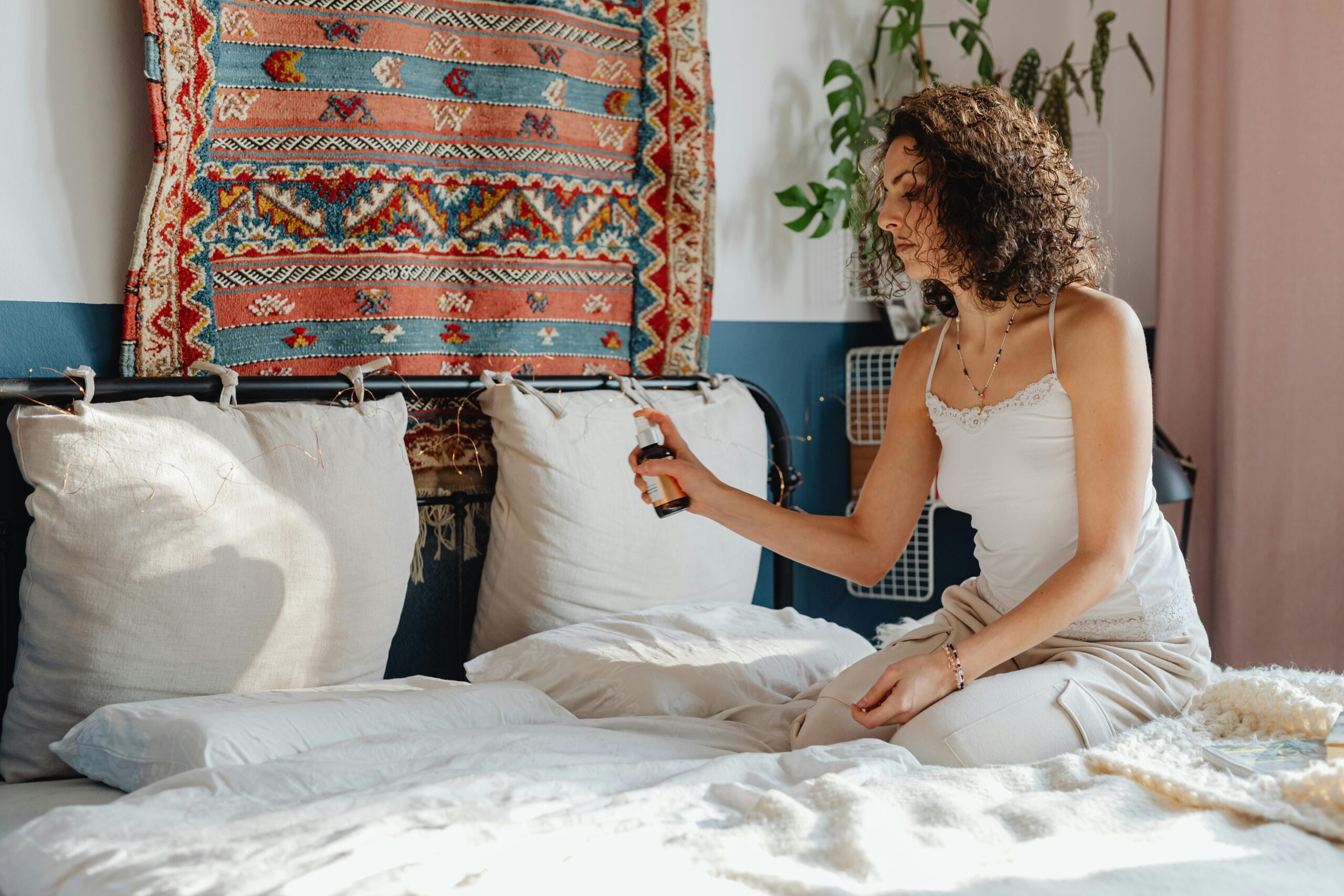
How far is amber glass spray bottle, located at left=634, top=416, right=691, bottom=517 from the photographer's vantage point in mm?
1572

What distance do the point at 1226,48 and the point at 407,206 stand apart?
2.01m

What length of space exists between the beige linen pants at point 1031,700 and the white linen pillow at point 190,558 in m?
0.69

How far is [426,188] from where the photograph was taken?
1.93 metres

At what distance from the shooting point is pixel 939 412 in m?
1.63

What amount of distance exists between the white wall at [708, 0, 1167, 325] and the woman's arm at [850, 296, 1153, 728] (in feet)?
3.88

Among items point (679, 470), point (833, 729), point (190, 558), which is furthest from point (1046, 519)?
point (190, 558)

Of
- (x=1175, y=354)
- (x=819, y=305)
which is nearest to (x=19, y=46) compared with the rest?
(x=819, y=305)

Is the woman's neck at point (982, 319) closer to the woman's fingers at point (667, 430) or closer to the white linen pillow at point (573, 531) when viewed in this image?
the woman's fingers at point (667, 430)

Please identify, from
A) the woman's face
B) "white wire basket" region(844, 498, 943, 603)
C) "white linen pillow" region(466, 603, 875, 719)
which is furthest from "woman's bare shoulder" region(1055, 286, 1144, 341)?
"white wire basket" region(844, 498, 943, 603)

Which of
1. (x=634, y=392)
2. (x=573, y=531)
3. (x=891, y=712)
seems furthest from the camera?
(x=634, y=392)

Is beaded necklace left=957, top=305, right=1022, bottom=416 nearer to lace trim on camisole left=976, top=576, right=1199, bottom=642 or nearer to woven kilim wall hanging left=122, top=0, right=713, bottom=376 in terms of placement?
lace trim on camisole left=976, top=576, right=1199, bottom=642

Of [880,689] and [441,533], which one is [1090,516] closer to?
[880,689]

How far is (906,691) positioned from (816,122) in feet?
5.85

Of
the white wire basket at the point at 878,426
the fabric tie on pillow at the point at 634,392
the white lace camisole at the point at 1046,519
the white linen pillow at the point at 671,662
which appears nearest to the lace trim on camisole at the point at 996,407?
the white lace camisole at the point at 1046,519
